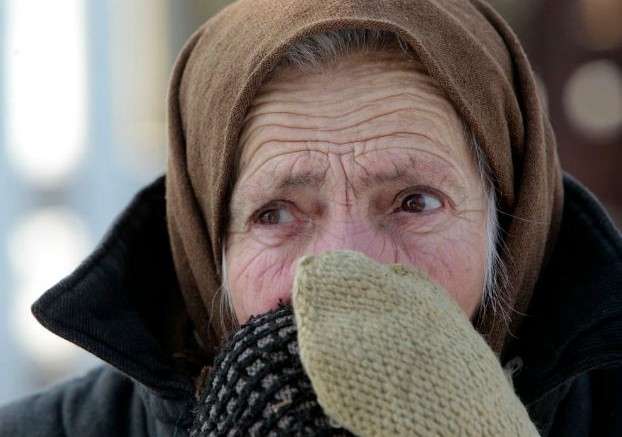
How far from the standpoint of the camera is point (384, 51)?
2092mm

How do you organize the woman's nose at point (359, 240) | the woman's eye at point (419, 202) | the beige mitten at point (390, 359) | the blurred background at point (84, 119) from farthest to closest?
the blurred background at point (84, 119) → the woman's eye at point (419, 202) → the woman's nose at point (359, 240) → the beige mitten at point (390, 359)

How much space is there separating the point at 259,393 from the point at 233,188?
2.50 ft

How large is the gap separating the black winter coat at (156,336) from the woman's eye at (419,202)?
0.48 m

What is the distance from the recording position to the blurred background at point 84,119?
18.9ft

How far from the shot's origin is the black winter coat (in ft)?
7.00

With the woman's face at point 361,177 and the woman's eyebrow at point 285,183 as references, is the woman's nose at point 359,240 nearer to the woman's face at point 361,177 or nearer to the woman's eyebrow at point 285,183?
the woman's face at point 361,177

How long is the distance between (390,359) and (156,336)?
1.13 meters


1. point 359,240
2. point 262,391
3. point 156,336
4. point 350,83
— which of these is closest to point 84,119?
point 156,336

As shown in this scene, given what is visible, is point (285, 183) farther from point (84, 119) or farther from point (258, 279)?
point (84, 119)

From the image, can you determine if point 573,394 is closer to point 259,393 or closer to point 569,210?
point 569,210

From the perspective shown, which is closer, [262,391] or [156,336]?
[262,391]

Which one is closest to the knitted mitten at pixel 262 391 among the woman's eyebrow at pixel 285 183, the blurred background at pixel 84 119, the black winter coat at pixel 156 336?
the woman's eyebrow at pixel 285 183

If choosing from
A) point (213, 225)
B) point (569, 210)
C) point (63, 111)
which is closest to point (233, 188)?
point (213, 225)

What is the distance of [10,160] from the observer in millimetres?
5766
